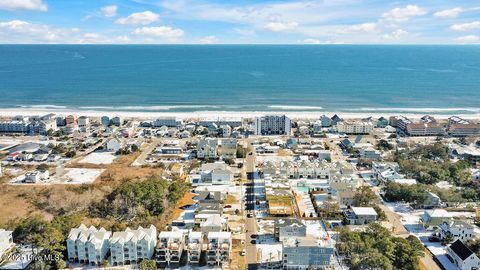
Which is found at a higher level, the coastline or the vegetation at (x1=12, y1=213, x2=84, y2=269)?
the coastline

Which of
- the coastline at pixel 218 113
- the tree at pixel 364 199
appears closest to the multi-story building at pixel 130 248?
the tree at pixel 364 199

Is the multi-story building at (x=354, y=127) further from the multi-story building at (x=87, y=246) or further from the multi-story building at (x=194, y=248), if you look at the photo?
the multi-story building at (x=87, y=246)

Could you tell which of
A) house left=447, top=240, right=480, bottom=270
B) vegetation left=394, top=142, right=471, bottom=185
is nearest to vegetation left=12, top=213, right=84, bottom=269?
house left=447, top=240, right=480, bottom=270

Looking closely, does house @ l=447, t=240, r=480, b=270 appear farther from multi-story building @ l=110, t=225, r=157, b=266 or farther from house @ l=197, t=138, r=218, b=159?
house @ l=197, t=138, r=218, b=159

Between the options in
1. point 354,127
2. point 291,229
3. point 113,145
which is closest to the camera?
point 291,229

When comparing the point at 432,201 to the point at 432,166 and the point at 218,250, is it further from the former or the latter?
the point at 218,250

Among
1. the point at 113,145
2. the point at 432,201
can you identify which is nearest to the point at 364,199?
the point at 432,201

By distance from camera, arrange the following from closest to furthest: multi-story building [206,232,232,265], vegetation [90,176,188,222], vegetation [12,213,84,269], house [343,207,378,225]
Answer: vegetation [12,213,84,269], multi-story building [206,232,232,265], house [343,207,378,225], vegetation [90,176,188,222]
